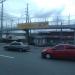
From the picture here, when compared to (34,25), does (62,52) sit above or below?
below

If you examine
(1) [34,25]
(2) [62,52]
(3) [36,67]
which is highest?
(1) [34,25]

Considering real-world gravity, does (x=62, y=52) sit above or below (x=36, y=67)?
above

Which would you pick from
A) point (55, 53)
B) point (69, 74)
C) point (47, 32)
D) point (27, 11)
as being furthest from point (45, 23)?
point (69, 74)

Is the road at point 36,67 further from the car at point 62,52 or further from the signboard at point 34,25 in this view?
the signboard at point 34,25

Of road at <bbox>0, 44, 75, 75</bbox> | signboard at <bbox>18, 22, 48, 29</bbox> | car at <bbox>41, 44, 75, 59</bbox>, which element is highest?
signboard at <bbox>18, 22, 48, 29</bbox>

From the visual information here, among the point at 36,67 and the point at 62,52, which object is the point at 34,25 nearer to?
the point at 62,52

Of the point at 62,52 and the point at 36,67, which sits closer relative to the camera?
the point at 36,67

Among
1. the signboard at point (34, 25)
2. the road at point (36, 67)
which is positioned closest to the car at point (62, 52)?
the road at point (36, 67)

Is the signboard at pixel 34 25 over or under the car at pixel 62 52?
over

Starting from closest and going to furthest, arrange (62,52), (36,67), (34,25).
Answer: (36,67), (62,52), (34,25)

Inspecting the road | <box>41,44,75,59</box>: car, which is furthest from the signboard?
the road

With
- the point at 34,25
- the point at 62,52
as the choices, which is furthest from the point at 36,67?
the point at 34,25

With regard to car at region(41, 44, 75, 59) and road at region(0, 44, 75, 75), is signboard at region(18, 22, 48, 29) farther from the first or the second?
road at region(0, 44, 75, 75)

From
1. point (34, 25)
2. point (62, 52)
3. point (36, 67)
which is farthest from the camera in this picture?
point (34, 25)
